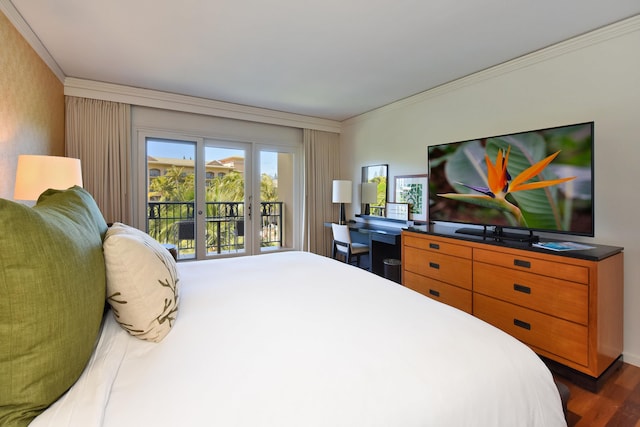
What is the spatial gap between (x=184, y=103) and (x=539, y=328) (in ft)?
14.0

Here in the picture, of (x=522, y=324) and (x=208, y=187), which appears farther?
(x=208, y=187)

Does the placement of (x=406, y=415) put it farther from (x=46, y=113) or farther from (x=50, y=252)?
(x=46, y=113)

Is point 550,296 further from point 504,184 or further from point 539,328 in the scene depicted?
point 504,184

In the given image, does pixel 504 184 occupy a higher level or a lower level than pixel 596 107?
lower

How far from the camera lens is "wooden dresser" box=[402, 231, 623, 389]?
1.85 metres

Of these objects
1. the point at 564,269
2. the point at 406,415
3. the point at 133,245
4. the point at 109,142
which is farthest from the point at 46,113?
the point at 564,269

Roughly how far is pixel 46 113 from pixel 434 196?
3.77m

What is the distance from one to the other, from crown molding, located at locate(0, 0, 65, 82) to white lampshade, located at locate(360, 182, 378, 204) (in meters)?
3.76

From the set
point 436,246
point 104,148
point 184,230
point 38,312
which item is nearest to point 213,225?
point 184,230

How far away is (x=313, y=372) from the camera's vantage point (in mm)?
853

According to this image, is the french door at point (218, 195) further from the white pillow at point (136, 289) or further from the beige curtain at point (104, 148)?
the white pillow at point (136, 289)

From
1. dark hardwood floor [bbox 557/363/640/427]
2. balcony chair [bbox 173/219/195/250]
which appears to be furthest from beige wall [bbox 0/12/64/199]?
dark hardwood floor [bbox 557/363/640/427]

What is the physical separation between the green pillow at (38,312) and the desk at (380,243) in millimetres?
3020

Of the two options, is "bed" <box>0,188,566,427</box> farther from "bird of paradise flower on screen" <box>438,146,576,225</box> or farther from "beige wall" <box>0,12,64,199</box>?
"beige wall" <box>0,12,64,199</box>
